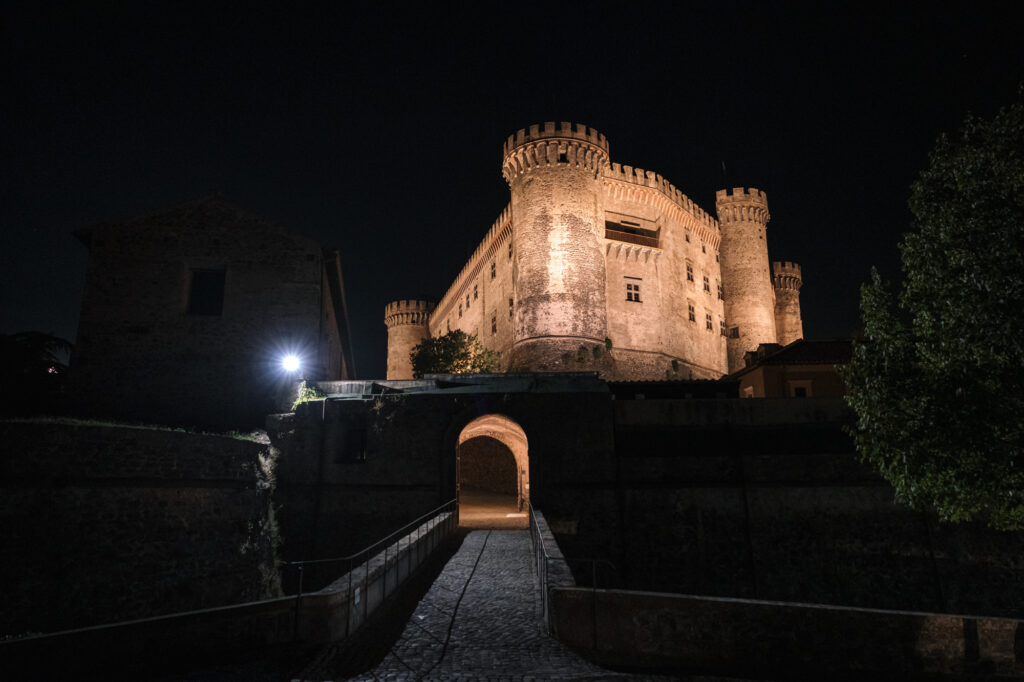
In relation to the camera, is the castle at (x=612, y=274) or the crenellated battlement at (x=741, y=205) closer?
the castle at (x=612, y=274)

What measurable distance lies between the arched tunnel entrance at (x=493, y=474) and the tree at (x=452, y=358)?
18.1ft

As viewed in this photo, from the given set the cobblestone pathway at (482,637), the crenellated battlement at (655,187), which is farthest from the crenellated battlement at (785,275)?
the cobblestone pathway at (482,637)

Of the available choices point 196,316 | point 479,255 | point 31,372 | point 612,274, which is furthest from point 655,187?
point 31,372

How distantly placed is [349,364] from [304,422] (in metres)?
23.8

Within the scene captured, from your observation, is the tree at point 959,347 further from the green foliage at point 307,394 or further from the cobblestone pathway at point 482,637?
the green foliage at point 307,394

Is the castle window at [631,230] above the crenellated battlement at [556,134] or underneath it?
underneath

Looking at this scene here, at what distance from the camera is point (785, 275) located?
51.0 meters

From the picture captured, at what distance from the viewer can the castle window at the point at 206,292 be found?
20.1 metres

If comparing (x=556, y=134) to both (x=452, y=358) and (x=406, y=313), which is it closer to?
(x=452, y=358)

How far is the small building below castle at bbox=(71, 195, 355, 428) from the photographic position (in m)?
19.0

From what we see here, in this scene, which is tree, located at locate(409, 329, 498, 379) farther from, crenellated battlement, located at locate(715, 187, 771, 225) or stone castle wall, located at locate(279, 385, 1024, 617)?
crenellated battlement, located at locate(715, 187, 771, 225)

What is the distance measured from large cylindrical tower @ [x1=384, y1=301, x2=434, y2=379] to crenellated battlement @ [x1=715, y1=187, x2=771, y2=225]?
29.4m

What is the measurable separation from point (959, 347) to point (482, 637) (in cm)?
935

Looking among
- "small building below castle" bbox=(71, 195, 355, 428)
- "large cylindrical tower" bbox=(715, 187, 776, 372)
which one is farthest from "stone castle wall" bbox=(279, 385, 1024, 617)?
"large cylindrical tower" bbox=(715, 187, 776, 372)
